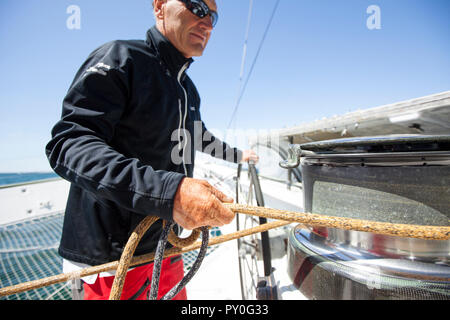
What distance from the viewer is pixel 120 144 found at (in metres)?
0.81

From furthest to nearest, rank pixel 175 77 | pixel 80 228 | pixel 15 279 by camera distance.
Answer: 1. pixel 15 279
2. pixel 175 77
3. pixel 80 228

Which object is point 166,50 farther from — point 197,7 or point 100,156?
point 100,156

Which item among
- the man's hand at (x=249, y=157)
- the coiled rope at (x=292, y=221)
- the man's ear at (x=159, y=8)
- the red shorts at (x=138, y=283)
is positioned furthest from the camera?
the man's hand at (x=249, y=157)

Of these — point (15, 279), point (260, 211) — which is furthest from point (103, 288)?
point (15, 279)

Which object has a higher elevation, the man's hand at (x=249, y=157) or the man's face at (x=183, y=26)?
the man's face at (x=183, y=26)

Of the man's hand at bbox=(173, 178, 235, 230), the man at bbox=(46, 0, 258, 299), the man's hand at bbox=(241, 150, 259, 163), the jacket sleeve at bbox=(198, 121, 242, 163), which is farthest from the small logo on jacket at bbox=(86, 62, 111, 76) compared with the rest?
the man's hand at bbox=(241, 150, 259, 163)

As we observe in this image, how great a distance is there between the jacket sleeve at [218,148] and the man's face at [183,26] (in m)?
0.59

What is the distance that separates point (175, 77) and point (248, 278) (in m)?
1.70

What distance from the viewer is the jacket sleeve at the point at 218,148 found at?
151cm

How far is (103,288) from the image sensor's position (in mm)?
923

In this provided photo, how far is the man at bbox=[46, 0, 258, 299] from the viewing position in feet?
1.62

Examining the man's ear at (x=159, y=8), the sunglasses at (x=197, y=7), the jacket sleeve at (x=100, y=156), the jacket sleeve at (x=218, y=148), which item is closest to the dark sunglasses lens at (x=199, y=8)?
the sunglasses at (x=197, y=7)

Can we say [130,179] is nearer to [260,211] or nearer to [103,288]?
[260,211]

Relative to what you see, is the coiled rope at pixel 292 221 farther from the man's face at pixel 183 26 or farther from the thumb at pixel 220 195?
the man's face at pixel 183 26
